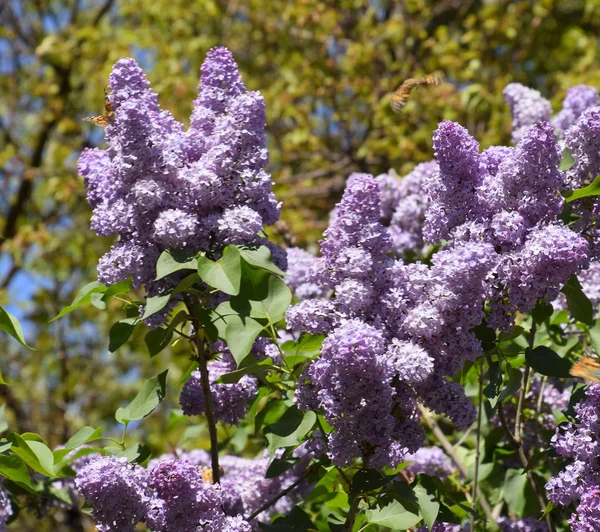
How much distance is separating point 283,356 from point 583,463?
646mm

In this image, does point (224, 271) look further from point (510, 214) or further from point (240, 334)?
point (510, 214)

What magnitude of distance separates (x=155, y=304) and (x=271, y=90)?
698cm

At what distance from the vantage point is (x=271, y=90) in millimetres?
8547

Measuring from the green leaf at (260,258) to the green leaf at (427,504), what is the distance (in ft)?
1.75

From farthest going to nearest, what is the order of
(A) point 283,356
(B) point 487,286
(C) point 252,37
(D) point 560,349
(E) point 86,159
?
(C) point 252,37
(D) point 560,349
(E) point 86,159
(A) point 283,356
(B) point 487,286

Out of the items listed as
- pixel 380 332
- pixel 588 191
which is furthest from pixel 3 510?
pixel 588 191

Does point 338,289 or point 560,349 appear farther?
point 560,349

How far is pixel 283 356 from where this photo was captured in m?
1.94

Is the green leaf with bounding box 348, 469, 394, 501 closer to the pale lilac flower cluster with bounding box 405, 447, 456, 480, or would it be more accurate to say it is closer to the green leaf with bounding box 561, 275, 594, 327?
the green leaf with bounding box 561, 275, 594, 327

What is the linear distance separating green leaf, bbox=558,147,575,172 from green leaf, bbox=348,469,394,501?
2.54 ft

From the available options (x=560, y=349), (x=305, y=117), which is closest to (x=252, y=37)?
(x=305, y=117)

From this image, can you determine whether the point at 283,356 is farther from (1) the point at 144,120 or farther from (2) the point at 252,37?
(2) the point at 252,37

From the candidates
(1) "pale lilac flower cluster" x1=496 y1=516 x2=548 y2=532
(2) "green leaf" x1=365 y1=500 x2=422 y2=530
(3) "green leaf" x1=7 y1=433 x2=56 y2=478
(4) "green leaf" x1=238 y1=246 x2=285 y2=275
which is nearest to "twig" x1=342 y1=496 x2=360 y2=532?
(2) "green leaf" x1=365 y1=500 x2=422 y2=530

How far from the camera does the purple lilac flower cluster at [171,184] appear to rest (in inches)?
72.5
